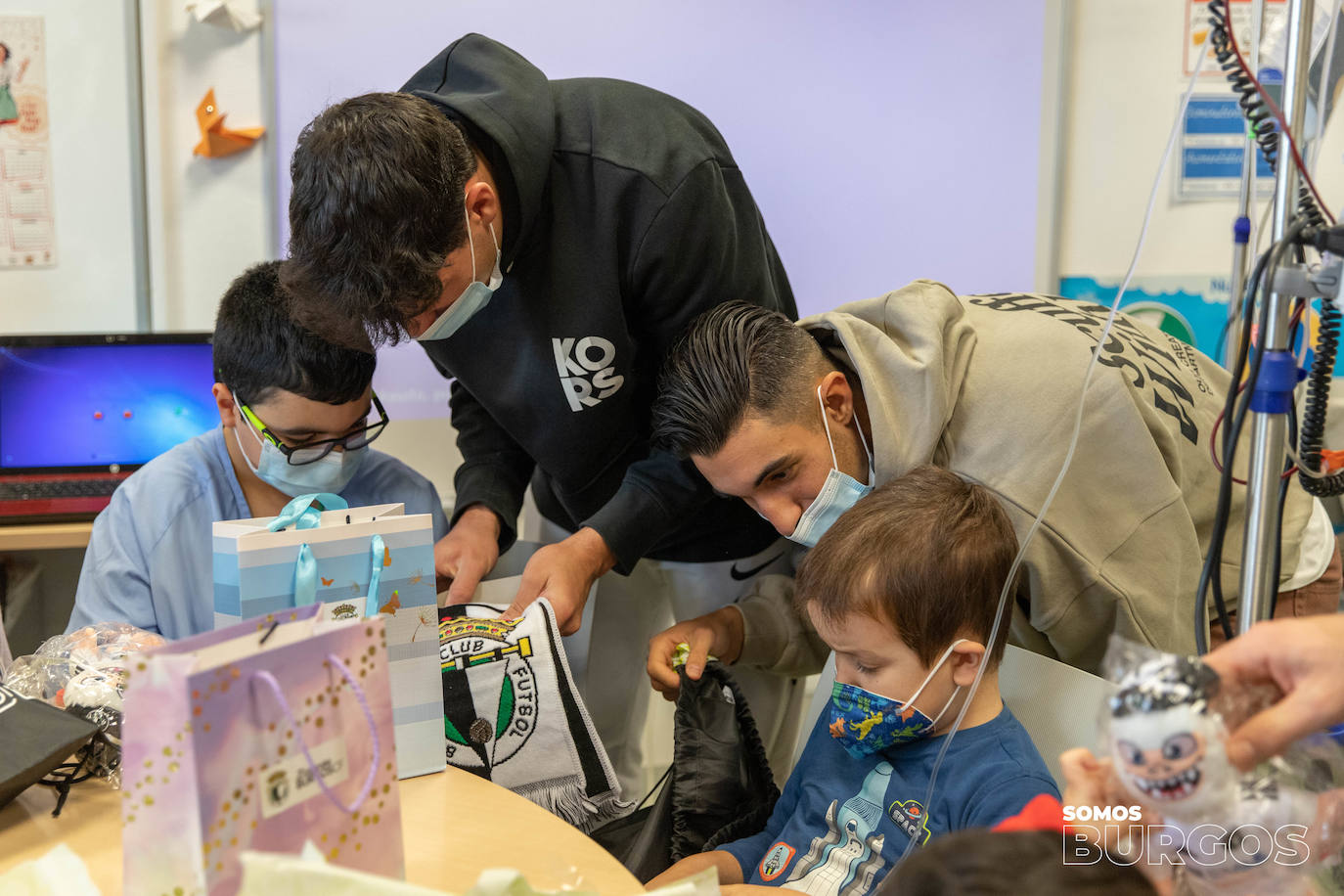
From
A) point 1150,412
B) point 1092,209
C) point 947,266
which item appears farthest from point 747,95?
point 1150,412

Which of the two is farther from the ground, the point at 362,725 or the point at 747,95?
the point at 747,95

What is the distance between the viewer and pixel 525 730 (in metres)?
1.19

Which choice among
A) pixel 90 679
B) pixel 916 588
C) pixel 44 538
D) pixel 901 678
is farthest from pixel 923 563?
pixel 44 538

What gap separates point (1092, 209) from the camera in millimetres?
2623

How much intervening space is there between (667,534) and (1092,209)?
5.41ft

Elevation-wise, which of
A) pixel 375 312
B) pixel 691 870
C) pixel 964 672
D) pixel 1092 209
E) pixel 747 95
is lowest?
pixel 691 870

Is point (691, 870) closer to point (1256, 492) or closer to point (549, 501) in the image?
point (1256, 492)

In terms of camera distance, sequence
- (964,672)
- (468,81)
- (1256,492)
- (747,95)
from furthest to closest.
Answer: (747,95)
(468,81)
(964,672)
(1256,492)

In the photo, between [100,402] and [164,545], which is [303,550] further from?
[100,402]

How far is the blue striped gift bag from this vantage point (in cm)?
98

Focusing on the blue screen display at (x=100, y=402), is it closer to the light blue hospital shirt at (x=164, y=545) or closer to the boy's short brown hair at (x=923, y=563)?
the light blue hospital shirt at (x=164, y=545)

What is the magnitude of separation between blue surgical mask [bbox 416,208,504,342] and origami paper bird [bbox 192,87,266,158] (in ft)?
4.00

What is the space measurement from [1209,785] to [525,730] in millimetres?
787

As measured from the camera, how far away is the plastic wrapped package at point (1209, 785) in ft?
1.87
